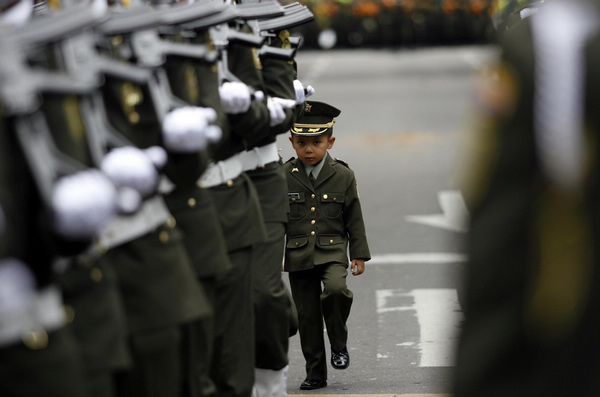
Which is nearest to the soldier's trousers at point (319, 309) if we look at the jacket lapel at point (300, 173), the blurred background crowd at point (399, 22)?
the jacket lapel at point (300, 173)

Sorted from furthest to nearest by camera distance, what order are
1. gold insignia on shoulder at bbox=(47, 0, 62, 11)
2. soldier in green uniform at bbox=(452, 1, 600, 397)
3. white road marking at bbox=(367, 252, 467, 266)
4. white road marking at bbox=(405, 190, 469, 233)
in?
white road marking at bbox=(405, 190, 469, 233)
white road marking at bbox=(367, 252, 467, 266)
gold insignia on shoulder at bbox=(47, 0, 62, 11)
soldier in green uniform at bbox=(452, 1, 600, 397)

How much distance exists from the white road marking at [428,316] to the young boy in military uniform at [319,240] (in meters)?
0.67

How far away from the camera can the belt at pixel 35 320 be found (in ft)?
9.67

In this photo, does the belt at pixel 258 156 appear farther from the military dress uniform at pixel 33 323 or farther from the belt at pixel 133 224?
the military dress uniform at pixel 33 323

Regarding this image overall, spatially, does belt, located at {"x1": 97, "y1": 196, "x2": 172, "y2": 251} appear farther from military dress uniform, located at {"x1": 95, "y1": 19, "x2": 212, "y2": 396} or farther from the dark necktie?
the dark necktie

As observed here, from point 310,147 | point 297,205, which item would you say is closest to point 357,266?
point 297,205

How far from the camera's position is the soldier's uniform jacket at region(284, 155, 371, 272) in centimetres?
691

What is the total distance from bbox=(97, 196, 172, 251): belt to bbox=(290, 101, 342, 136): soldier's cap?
3.13m

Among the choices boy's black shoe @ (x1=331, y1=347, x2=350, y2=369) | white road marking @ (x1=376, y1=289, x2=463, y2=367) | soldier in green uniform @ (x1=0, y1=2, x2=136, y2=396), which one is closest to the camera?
soldier in green uniform @ (x1=0, y1=2, x2=136, y2=396)

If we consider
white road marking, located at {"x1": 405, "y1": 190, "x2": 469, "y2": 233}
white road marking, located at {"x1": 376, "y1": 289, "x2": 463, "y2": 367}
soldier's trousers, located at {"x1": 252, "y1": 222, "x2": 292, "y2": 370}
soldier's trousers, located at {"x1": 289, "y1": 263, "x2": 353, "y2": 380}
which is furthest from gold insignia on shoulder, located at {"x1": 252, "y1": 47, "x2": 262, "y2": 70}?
white road marking, located at {"x1": 405, "y1": 190, "x2": 469, "y2": 233}

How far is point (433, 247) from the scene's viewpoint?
10680 mm

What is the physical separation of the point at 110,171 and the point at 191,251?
1117 millimetres

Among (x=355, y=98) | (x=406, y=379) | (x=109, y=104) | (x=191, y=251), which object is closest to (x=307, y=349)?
(x=406, y=379)

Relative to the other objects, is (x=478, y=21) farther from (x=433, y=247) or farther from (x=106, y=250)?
(x=106, y=250)
